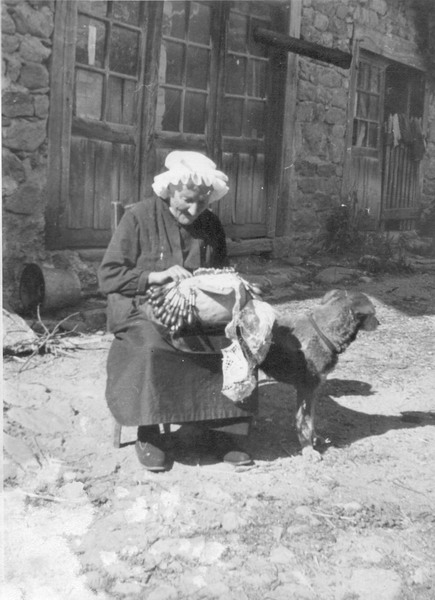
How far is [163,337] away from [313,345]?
77 cm

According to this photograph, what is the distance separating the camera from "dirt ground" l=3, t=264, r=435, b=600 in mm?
2461

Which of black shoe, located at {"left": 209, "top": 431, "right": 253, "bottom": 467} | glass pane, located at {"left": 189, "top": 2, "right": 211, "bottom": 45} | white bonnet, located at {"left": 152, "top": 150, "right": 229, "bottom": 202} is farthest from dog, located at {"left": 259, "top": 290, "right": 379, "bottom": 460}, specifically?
glass pane, located at {"left": 189, "top": 2, "right": 211, "bottom": 45}

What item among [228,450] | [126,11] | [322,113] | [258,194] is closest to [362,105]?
[322,113]

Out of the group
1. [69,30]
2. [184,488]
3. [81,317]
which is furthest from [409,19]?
[184,488]

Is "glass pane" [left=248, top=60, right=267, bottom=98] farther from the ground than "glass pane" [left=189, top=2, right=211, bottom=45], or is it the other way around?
"glass pane" [left=189, top=2, right=211, bottom=45]

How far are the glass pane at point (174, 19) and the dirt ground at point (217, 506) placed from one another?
3769 millimetres

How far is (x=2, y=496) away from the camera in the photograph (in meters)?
2.93

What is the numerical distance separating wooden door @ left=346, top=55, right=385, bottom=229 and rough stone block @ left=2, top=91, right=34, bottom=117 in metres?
5.24

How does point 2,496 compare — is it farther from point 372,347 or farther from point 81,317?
point 372,347

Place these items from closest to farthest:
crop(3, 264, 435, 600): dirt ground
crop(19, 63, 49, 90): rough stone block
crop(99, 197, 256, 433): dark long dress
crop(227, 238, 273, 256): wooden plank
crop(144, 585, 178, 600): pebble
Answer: crop(144, 585, 178, 600): pebble → crop(3, 264, 435, 600): dirt ground → crop(99, 197, 256, 433): dark long dress → crop(19, 63, 49, 90): rough stone block → crop(227, 238, 273, 256): wooden plank

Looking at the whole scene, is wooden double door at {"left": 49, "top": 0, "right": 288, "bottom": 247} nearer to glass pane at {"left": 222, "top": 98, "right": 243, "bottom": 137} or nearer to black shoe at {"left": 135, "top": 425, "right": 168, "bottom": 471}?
glass pane at {"left": 222, "top": 98, "right": 243, "bottom": 137}

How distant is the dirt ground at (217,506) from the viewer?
8.07 feet

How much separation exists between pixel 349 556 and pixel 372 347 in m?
3.27

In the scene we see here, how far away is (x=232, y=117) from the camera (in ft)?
25.4
